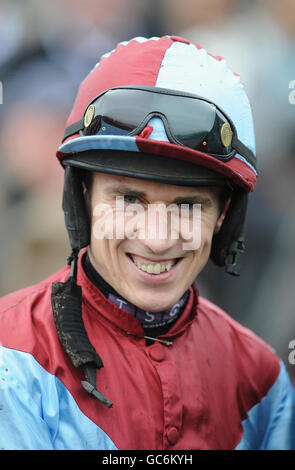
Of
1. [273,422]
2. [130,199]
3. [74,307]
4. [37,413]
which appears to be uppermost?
[130,199]

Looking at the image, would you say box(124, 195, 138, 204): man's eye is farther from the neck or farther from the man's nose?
the neck

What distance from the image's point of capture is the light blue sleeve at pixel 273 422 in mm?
2529

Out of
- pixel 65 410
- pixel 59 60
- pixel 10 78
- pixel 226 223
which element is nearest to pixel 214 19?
pixel 59 60

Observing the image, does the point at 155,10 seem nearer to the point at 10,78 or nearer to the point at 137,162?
the point at 10,78

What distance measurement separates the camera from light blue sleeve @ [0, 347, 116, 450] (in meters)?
1.85

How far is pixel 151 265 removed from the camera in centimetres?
218

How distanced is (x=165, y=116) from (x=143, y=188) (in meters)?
0.27

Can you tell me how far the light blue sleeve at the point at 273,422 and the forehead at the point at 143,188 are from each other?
105cm

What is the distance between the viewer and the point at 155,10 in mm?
4641

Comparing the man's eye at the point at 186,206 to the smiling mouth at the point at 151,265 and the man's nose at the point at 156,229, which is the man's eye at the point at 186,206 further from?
the smiling mouth at the point at 151,265

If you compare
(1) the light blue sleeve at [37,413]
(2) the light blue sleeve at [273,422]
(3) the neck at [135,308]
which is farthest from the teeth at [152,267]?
(2) the light blue sleeve at [273,422]

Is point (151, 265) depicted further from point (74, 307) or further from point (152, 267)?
point (74, 307)

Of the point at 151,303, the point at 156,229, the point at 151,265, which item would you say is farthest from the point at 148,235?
the point at 151,303

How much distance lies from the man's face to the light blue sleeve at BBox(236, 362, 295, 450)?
74 cm
